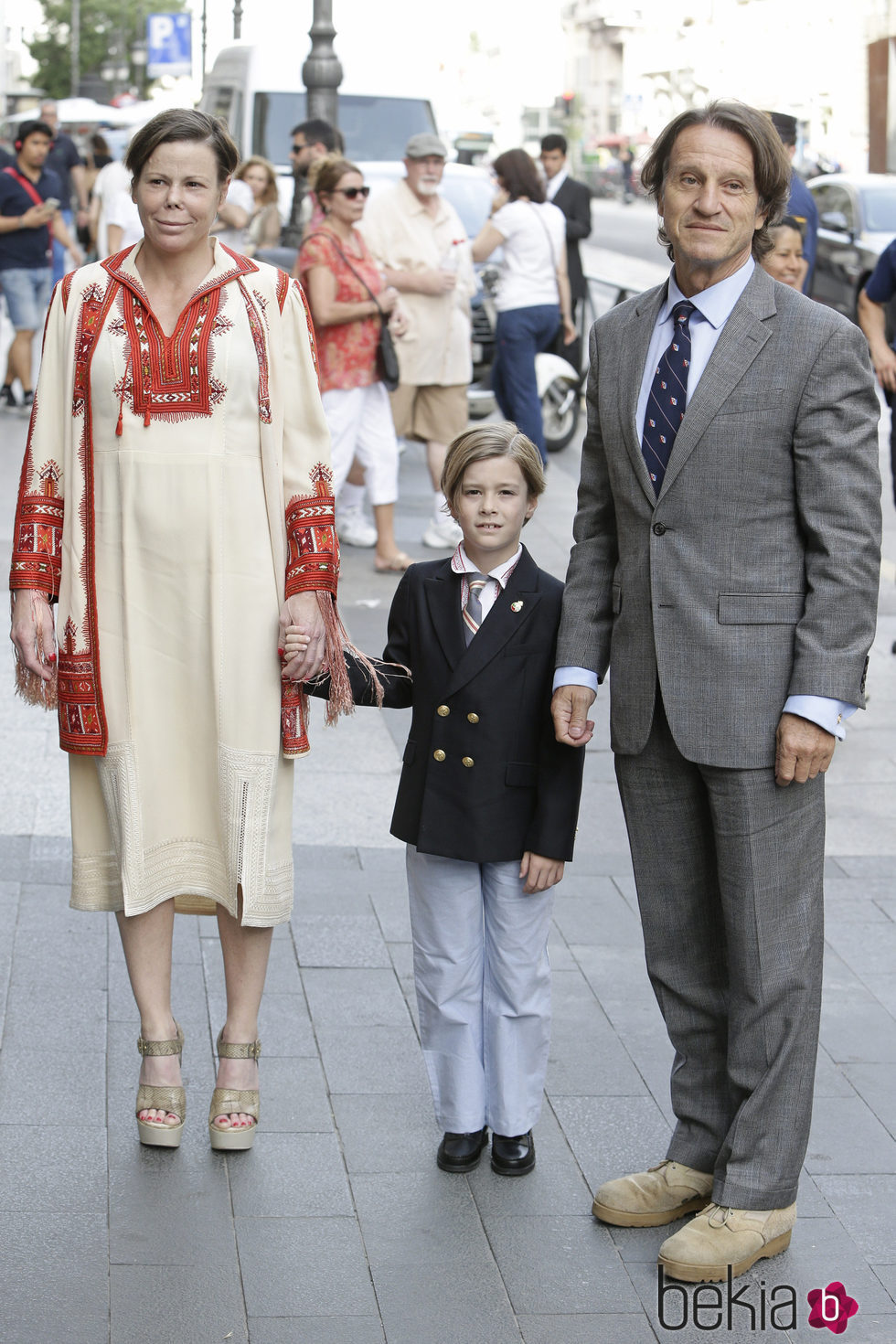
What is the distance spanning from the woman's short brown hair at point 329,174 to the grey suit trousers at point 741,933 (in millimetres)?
5385

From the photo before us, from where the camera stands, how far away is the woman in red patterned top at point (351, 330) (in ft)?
26.9

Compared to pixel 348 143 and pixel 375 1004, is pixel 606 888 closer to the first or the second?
pixel 375 1004

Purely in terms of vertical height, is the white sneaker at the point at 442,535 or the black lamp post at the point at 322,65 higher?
the black lamp post at the point at 322,65

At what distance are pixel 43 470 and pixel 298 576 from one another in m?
0.53

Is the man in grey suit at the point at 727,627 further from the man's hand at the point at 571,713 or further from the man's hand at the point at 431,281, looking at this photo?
the man's hand at the point at 431,281

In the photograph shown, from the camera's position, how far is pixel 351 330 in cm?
838

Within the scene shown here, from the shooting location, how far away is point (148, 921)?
11.8 ft

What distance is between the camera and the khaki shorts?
29.8ft

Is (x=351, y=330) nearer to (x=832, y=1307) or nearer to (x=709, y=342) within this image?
(x=709, y=342)

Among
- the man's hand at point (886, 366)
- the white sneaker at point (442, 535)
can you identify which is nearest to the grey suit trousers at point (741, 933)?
the man's hand at point (886, 366)

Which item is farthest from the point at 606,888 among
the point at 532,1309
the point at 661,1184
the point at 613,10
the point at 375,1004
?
the point at 613,10

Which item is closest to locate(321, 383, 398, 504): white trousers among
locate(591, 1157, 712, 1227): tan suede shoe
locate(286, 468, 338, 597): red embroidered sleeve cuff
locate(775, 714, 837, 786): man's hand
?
locate(286, 468, 338, 597): red embroidered sleeve cuff

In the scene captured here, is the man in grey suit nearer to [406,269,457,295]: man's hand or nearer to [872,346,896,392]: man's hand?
[872,346,896,392]: man's hand

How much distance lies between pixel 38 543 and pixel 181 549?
28 cm
